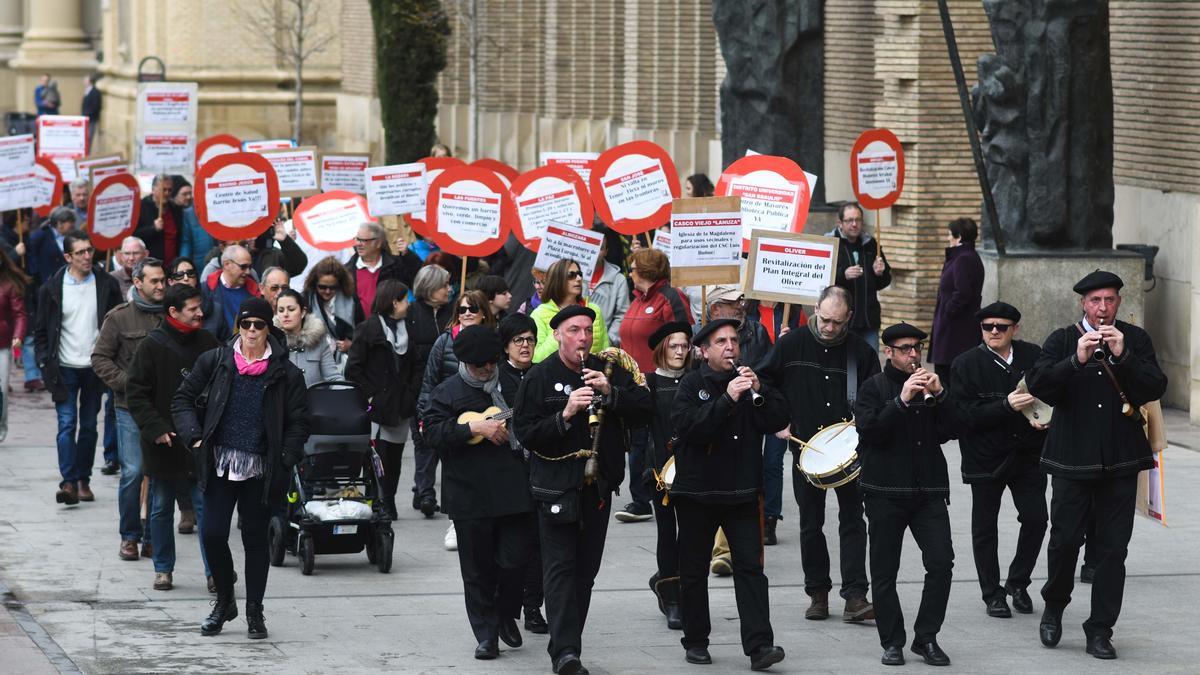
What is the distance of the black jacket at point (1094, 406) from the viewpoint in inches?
416

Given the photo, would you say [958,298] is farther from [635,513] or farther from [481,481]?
[481,481]

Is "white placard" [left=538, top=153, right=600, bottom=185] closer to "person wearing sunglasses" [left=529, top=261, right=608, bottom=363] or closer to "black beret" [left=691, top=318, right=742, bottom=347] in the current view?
"person wearing sunglasses" [left=529, top=261, right=608, bottom=363]

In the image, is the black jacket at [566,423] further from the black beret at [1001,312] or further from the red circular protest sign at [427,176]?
the red circular protest sign at [427,176]

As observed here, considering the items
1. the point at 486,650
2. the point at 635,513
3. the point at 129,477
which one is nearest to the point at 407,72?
the point at 635,513

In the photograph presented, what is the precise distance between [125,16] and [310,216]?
33868 mm

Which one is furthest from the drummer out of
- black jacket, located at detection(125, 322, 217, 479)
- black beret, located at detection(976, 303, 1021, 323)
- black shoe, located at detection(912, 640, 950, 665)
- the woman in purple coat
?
the woman in purple coat

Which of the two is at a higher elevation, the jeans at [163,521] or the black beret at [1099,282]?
the black beret at [1099,282]

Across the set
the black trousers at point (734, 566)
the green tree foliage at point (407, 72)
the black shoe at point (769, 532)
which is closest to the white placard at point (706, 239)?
the black shoe at point (769, 532)

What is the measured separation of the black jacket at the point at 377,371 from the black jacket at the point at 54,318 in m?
2.05

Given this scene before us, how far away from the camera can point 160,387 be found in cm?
1211

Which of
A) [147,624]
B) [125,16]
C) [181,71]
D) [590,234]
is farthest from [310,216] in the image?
[125,16]

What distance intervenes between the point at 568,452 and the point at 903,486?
1580 millimetres

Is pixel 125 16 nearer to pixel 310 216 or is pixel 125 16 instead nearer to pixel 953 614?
pixel 310 216

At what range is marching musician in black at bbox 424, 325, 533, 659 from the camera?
10.7 m
